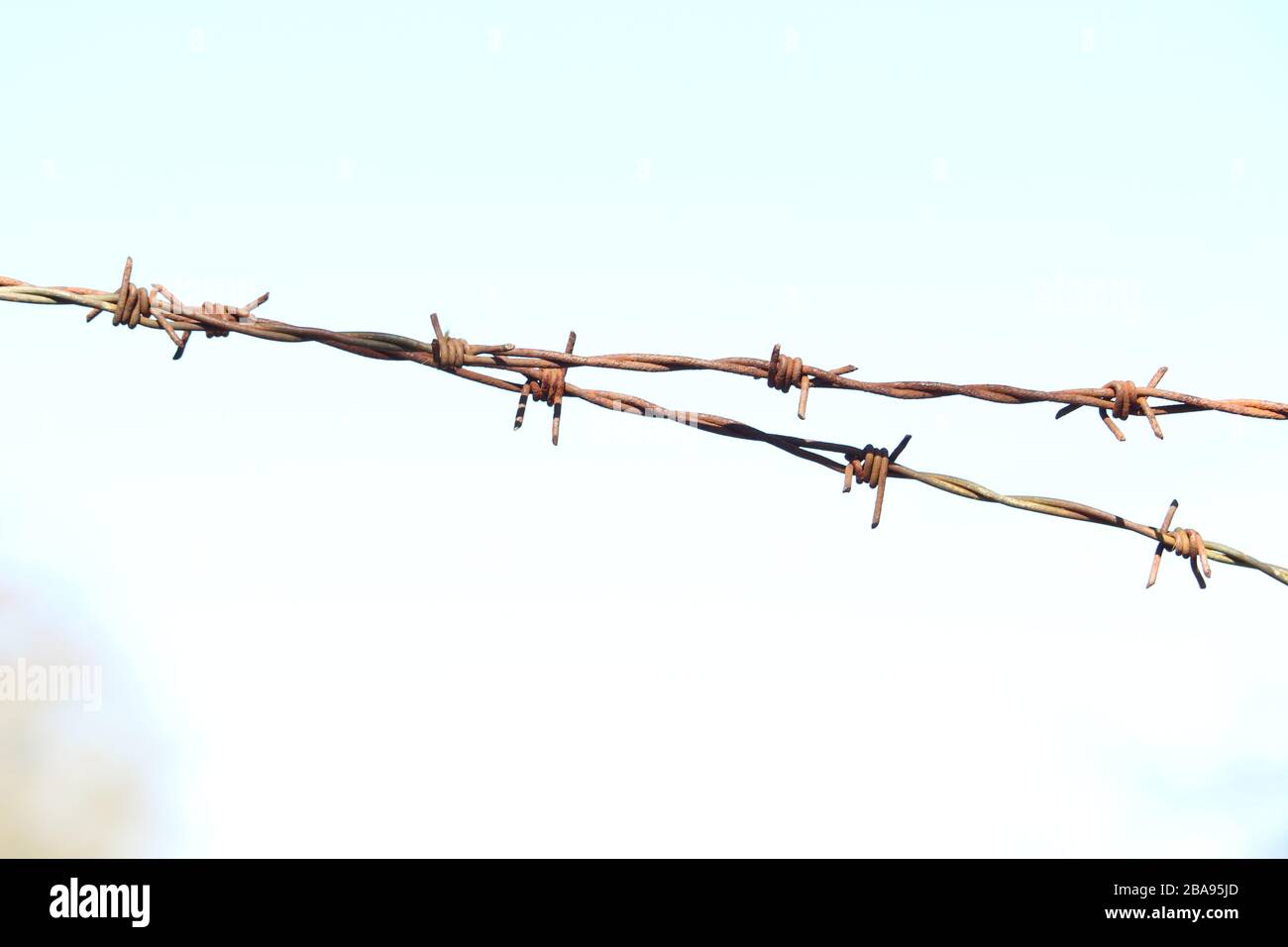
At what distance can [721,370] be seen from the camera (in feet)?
11.2

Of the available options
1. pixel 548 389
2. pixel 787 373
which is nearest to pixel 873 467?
pixel 787 373

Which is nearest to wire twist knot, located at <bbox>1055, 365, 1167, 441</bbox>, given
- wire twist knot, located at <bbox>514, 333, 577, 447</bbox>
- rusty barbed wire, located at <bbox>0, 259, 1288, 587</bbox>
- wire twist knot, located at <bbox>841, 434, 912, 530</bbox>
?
rusty barbed wire, located at <bbox>0, 259, 1288, 587</bbox>

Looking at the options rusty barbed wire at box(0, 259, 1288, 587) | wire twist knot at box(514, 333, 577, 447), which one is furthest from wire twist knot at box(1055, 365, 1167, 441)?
wire twist knot at box(514, 333, 577, 447)

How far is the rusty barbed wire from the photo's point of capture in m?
3.21

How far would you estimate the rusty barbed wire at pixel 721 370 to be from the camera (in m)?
3.21

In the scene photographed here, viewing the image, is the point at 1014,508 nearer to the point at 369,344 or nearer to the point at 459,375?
the point at 459,375

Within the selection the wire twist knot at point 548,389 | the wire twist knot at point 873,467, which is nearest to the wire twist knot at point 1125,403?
the wire twist knot at point 873,467

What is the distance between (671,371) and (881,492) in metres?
0.68

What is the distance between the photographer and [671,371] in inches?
133

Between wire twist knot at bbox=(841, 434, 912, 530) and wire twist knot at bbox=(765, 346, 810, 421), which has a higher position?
wire twist knot at bbox=(765, 346, 810, 421)

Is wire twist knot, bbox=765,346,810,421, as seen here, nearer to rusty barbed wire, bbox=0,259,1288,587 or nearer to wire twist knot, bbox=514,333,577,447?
rusty barbed wire, bbox=0,259,1288,587

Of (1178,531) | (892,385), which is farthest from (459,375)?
(1178,531)

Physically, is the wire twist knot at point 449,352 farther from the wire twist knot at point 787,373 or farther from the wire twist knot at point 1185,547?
the wire twist knot at point 1185,547

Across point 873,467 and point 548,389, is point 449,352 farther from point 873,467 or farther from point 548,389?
point 873,467
